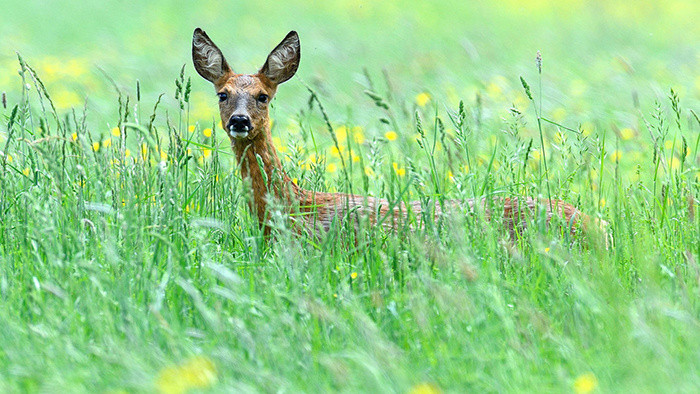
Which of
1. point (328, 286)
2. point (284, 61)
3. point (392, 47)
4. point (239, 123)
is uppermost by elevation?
point (392, 47)

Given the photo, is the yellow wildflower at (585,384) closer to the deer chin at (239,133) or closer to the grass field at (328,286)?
the grass field at (328,286)

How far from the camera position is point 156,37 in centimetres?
1555

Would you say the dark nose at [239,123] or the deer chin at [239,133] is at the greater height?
the dark nose at [239,123]

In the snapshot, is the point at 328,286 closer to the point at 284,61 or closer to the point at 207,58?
the point at 284,61

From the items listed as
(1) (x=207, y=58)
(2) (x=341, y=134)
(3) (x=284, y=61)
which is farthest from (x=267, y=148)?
(2) (x=341, y=134)

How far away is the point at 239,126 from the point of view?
5.40 meters

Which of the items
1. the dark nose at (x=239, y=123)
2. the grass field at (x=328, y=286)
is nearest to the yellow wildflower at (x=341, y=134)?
the grass field at (x=328, y=286)

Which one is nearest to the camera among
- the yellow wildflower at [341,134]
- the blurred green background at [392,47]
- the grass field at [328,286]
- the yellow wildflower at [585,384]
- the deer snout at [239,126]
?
the yellow wildflower at [585,384]

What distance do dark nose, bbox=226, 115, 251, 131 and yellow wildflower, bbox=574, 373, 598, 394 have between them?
264cm

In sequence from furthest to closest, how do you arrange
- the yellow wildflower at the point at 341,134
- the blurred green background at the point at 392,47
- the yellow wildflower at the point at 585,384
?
the blurred green background at the point at 392,47, the yellow wildflower at the point at 341,134, the yellow wildflower at the point at 585,384

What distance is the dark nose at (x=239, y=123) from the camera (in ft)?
17.7

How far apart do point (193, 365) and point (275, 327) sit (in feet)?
1.66

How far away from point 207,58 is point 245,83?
378mm

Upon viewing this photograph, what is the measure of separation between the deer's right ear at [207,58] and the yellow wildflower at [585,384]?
328 centimetres
